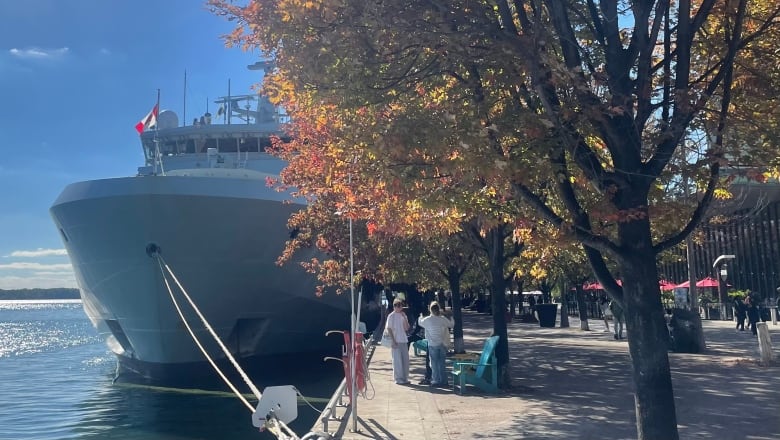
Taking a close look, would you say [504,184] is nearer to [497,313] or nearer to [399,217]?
[399,217]

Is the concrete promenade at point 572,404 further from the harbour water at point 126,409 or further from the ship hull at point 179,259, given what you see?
the ship hull at point 179,259

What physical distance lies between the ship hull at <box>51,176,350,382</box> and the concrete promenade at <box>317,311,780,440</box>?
551 cm

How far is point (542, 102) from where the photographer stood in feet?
18.1

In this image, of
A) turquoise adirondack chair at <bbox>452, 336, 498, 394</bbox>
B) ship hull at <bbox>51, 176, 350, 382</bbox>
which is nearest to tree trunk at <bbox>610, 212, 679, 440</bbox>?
turquoise adirondack chair at <bbox>452, 336, 498, 394</bbox>

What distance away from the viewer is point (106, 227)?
59.5 ft

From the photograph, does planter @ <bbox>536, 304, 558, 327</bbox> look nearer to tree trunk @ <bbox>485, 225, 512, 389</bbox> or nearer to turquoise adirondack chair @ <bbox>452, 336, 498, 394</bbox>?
tree trunk @ <bbox>485, 225, 512, 389</bbox>

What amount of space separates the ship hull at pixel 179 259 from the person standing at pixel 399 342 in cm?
749

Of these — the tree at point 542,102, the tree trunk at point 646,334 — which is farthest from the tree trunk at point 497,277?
the tree trunk at point 646,334

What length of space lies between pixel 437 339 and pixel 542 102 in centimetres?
688

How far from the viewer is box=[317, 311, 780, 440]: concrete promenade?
7.89 meters

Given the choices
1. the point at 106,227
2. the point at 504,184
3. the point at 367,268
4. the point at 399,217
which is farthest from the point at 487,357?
the point at 106,227

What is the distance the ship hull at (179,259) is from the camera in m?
17.9

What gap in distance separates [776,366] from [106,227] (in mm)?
15616

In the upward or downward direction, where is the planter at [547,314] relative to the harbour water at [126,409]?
upward
